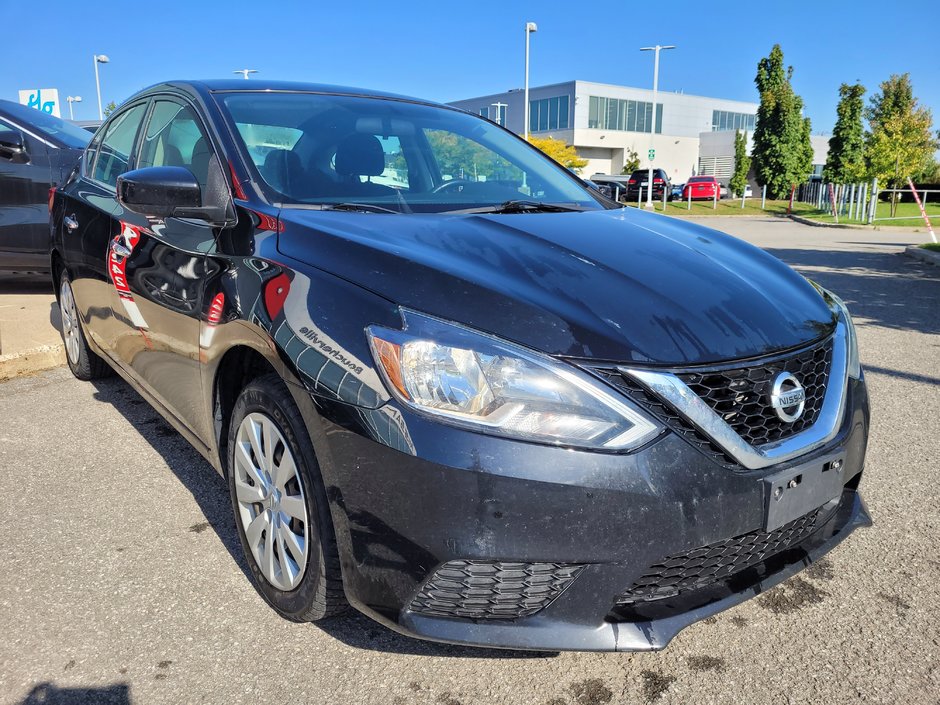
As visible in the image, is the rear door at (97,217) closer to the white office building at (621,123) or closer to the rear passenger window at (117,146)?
the rear passenger window at (117,146)

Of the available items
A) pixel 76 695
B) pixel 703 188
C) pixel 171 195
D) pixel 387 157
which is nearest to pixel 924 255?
pixel 387 157

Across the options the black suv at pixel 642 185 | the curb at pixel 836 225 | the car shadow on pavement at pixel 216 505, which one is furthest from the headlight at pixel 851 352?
the black suv at pixel 642 185

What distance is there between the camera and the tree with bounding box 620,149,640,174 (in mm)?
60062

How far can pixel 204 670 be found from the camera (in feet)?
7.03

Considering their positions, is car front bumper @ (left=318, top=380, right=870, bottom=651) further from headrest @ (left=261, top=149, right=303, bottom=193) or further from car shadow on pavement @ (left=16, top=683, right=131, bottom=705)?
headrest @ (left=261, top=149, right=303, bottom=193)

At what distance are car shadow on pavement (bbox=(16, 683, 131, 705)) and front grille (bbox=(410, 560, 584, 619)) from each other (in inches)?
33.9

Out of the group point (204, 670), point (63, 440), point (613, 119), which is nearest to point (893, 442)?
point (204, 670)

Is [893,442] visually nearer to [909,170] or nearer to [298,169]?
[298,169]

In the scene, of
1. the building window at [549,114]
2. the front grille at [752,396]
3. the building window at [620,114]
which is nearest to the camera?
the front grille at [752,396]

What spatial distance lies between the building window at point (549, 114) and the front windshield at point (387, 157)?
60.0m

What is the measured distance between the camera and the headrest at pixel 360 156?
2885 millimetres

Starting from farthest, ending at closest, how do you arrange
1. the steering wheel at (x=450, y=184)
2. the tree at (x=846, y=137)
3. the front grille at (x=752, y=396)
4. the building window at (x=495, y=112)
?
the building window at (x=495, y=112), the tree at (x=846, y=137), the steering wheel at (x=450, y=184), the front grille at (x=752, y=396)

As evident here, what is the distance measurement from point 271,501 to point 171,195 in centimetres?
106

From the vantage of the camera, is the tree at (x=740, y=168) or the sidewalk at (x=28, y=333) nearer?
the sidewalk at (x=28, y=333)
